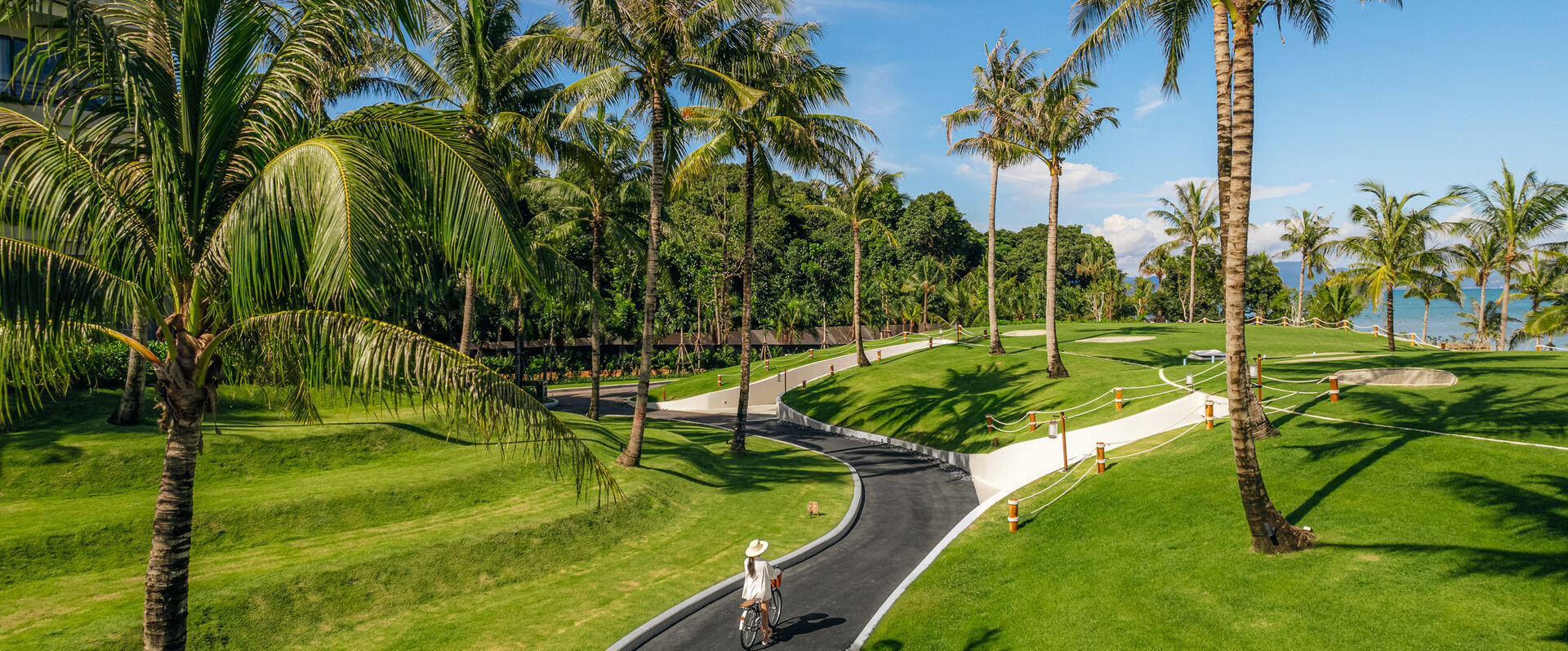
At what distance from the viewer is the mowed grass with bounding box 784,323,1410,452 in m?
26.4

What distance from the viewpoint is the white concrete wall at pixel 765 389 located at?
149 ft

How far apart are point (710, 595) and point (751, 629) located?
2.30 meters

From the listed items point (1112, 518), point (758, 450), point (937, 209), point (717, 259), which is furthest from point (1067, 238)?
point (1112, 518)

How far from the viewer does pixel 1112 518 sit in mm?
15391

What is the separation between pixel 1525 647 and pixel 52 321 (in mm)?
16314

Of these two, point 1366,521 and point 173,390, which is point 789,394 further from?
point 173,390

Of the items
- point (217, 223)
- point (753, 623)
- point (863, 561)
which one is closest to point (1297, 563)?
point (863, 561)

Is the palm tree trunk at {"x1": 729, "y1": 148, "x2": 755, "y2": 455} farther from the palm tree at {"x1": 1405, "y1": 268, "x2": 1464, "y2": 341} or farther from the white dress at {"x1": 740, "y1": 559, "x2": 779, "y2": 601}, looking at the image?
the palm tree at {"x1": 1405, "y1": 268, "x2": 1464, "y2": 341}

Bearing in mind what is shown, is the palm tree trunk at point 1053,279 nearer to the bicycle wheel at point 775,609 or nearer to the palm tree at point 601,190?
the palm tree at point 601,190

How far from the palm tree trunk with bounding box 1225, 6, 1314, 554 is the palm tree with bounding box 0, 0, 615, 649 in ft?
34.5

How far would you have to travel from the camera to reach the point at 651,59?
2109cm

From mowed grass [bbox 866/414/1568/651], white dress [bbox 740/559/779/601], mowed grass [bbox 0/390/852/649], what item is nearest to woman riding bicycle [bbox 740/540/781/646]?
white dress [bbox 740/559/779/601]

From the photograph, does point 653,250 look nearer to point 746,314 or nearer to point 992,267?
point 746,314

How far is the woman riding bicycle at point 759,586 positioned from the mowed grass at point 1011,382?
13864 mm
